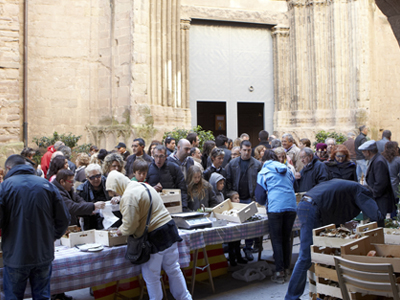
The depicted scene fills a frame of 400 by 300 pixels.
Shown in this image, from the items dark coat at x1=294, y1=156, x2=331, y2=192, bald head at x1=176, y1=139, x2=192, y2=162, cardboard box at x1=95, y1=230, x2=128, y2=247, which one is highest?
bald head at x1=176, y1=139, x2=192, y2=162

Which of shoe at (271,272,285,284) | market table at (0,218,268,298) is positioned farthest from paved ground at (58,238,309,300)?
market table at (0,218,268,298)

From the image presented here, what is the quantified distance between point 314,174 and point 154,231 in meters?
2.75

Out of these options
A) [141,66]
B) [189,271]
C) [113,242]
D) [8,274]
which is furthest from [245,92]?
[8,274]

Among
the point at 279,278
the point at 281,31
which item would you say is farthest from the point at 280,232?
the point at 281,31

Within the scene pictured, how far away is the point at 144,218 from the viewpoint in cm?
428

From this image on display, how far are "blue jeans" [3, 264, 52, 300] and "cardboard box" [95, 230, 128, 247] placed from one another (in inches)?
28.1

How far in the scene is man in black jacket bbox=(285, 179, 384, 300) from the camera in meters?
4.44

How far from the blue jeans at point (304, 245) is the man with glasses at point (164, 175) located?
1.70 metres

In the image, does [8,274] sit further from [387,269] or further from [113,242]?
[387,269]

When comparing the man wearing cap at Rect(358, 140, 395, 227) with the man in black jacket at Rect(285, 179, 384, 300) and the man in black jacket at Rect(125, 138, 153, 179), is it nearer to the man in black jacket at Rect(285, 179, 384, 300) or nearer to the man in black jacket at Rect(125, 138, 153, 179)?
the man in black jacket at Rect(285, 179, 384, 300)

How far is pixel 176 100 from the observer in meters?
12.5

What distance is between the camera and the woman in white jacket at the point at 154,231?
4.18 metres

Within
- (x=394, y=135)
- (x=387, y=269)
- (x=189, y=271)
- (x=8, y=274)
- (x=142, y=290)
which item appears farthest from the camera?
(x=394, y=135)

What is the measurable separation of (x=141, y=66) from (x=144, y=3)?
161 centimetres
